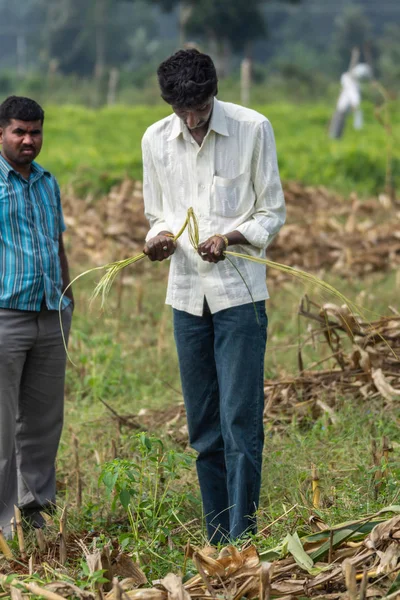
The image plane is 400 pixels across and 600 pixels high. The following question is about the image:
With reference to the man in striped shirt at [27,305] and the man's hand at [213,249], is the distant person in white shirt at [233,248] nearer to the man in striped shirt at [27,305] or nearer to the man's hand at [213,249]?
the man's hand at [213,249]

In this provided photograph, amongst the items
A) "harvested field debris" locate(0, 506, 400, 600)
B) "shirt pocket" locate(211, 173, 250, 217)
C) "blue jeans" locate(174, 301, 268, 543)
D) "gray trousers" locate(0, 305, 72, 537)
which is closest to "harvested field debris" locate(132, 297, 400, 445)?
"gray trousers" locate(0, 305, 72, 537)

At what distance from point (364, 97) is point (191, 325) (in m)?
27.5

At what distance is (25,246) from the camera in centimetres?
379

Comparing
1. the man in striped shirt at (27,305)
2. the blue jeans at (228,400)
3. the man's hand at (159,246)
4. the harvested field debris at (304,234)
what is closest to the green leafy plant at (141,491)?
the blue jeans at (228,400)

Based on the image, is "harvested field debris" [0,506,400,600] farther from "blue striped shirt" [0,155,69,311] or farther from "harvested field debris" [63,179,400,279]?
"harvested field debris" [63,179,400,279]

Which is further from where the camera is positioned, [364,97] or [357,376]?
[364,97]

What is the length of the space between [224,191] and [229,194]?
23 millimetres

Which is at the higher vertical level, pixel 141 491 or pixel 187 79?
pixel 187 79

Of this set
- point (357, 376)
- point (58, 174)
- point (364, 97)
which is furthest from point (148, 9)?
point (357, 376)

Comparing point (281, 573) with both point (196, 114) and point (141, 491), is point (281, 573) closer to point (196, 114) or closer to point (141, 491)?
point (141, 491)

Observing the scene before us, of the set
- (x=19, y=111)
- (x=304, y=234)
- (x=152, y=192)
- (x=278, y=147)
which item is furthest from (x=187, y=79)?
(x=278, y=147)

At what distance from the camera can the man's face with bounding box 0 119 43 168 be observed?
148 inches

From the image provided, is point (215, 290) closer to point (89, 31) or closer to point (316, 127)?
point (316, 127)

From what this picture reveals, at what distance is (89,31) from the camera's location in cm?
4759
